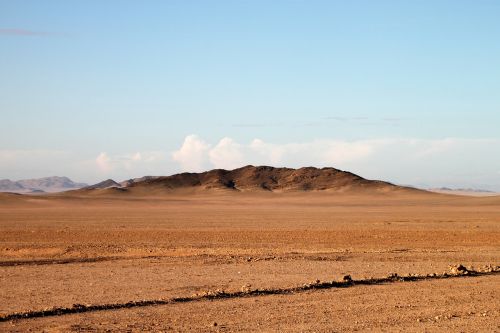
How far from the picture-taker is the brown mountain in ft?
380

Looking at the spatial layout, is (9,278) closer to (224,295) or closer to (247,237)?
(224,295)

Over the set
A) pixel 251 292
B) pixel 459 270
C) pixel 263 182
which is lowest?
pixel 251 292

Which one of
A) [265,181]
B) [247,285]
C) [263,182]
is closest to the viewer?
A: [247,285]

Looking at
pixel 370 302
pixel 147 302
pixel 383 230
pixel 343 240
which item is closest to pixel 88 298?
pixel 147 302

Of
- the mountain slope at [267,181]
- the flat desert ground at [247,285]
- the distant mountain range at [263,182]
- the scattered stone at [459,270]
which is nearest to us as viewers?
the flat desert ground at [247,285]

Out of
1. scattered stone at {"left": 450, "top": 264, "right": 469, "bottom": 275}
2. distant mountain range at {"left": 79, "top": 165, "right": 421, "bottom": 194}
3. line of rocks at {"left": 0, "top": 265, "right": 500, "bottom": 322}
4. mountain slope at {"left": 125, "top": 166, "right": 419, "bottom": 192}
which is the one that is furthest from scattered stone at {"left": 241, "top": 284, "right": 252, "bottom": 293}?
mountain slope at {"left": 125, "top": 166, "right": 419, "bottom": 192}

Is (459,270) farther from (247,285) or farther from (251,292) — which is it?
(251,292)

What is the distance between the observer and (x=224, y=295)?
1422cm

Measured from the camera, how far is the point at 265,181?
4899 inches

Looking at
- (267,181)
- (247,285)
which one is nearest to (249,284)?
(247,285)

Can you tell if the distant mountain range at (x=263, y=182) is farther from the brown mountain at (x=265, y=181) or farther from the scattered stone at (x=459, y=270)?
the scattered stone at (x=459, y=270)

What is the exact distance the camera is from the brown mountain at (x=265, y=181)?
11581 cm

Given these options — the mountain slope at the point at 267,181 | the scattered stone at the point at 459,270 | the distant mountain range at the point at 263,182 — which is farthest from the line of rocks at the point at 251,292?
the mountain slope at the point at 267,181

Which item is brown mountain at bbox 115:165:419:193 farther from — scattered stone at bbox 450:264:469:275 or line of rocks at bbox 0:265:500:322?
line of rocks at bbox 0:265:500:322
